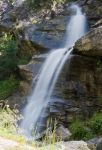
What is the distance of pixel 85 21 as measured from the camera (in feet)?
75.7

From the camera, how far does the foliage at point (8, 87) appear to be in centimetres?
2093

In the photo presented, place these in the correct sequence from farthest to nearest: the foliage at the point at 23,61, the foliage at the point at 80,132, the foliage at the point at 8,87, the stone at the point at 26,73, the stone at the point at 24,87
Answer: the foliage at the point at 23,61, the foliage at the point at 8,87, the stone at the point at 26,73, the stone at the point at 24,87, the foliage at the point at 80,132

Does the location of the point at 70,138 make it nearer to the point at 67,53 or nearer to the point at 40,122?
the point at 40,122

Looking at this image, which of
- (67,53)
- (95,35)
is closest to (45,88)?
(67,53)

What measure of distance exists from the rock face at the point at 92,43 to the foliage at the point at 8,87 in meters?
5.85

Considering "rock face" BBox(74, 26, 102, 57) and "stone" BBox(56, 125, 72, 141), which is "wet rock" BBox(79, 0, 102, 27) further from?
"stone" BBox(56, 125, 72, 141)

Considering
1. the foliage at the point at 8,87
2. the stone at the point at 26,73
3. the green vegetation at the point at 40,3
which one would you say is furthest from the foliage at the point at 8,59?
the green vegetation at the point at 40,3

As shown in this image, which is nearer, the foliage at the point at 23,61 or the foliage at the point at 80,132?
the foliage at the point at 80,132

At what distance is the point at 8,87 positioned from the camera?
21.6 m

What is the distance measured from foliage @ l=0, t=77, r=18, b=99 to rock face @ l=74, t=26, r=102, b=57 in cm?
585

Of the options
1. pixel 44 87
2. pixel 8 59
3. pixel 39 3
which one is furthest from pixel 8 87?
pixel 39 3

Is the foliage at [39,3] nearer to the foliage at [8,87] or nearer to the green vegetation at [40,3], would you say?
the green vegetation at [40,3]

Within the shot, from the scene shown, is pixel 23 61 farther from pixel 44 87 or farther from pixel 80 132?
pixel 80 132

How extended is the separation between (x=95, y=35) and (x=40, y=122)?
13.9 ft
